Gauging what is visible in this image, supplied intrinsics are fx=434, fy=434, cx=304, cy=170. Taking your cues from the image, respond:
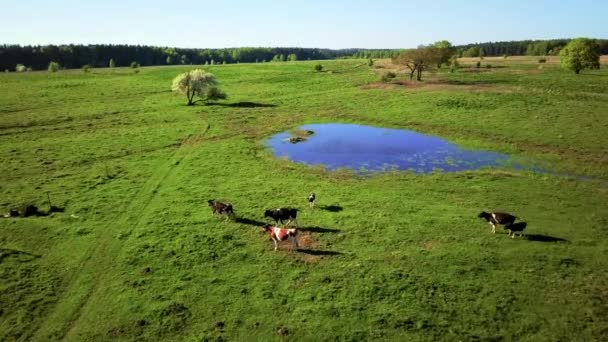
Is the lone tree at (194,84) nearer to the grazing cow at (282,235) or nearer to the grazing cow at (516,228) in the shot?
the grazing cow at (282,235)

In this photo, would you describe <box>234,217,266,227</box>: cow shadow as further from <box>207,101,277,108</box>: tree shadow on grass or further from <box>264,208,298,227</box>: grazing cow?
<box>207,101,277,108</box>: tree shadow on grass

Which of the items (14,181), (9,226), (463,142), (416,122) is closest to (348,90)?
(416,122)

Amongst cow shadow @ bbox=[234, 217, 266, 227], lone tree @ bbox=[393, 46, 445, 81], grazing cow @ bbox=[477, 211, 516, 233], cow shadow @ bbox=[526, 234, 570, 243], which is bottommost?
cow shadow @ bbox=[234, 217, 266, 227]

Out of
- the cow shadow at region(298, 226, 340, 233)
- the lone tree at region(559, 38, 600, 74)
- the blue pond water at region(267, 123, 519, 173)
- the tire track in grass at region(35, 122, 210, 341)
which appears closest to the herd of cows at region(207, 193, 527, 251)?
the cow shadow at region(298, 226, 340, 233)

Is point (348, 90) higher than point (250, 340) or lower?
higher

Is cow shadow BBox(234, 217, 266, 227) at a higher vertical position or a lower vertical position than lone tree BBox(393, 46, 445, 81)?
lower

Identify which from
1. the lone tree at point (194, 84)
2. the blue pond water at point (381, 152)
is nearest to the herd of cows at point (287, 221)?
the blue pond water at point (381, 152)

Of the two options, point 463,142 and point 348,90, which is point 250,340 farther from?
point 348,90
